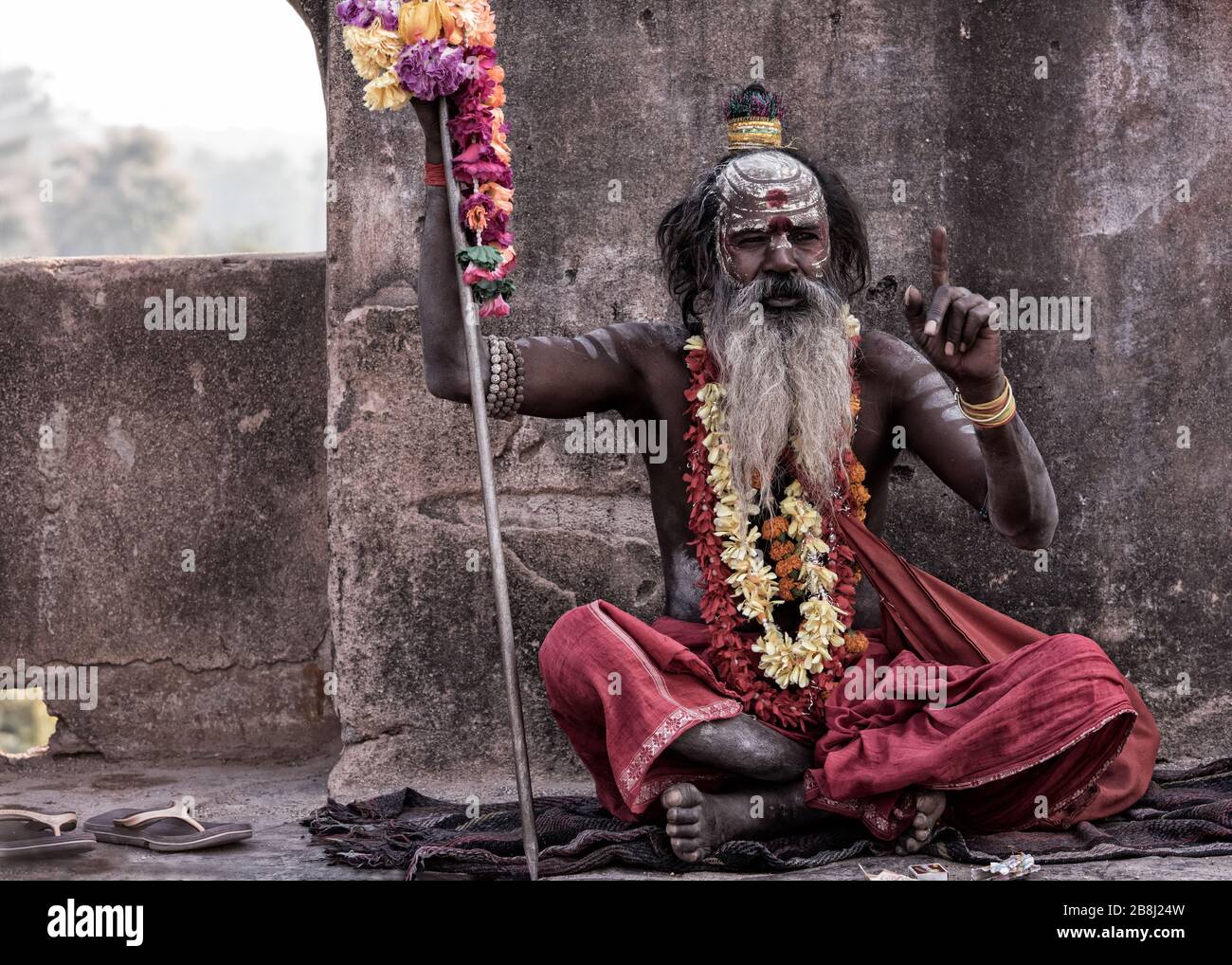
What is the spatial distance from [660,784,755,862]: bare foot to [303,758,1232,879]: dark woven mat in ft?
0.13

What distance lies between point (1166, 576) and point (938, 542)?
0.70 meters

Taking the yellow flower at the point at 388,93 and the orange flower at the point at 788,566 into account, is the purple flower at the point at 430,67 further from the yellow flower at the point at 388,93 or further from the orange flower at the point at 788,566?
the orange flower at the point at 788,566

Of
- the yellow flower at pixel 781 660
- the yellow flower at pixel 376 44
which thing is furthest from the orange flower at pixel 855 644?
the yellow flower at pixel 376 44

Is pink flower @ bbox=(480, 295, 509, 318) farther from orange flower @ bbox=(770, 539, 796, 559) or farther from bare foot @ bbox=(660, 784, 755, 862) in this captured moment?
bare foot @ bbox=(660, 784, 755, 862)

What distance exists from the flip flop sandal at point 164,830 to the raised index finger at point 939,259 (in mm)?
2221

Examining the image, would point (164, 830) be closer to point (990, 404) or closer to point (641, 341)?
point (641, 341)

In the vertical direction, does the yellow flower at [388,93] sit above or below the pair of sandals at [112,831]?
above

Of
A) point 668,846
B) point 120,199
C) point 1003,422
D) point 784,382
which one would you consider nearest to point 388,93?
point 784,382

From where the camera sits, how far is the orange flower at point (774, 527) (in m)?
3.82

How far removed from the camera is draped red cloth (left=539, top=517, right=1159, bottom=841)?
137 inches

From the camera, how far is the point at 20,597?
5.05 m

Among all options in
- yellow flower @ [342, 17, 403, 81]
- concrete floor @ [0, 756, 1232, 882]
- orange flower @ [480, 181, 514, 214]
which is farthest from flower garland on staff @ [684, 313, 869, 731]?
yellow flower @ [342, 17, 403, 81]
